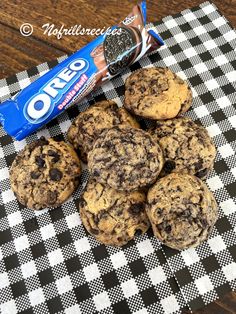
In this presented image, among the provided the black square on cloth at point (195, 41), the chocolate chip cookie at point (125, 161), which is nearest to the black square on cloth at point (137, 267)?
the chocolate chip cookie at point (125, 161)

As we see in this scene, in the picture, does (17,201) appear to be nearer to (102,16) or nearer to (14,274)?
(14,274)

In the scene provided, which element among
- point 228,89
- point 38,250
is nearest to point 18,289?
point 38,250

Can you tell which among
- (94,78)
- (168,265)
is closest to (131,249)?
(168,265)

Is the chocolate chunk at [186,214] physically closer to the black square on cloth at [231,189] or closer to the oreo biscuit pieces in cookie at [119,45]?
the black square on cloth at [231,189]

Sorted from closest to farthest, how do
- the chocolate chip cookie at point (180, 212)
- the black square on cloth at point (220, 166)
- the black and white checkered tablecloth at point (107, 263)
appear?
the chocolate chip cookie at point (180, 212) < the black and white checkered tablecloth at point (107, 263) < the black square on cloth at point (220, 166)

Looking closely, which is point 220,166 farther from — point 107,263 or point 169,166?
point 107,263

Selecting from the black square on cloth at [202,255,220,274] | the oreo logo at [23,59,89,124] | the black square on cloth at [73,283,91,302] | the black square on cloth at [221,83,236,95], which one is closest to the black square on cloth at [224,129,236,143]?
the black square on cloth at [221,83,236,95]
